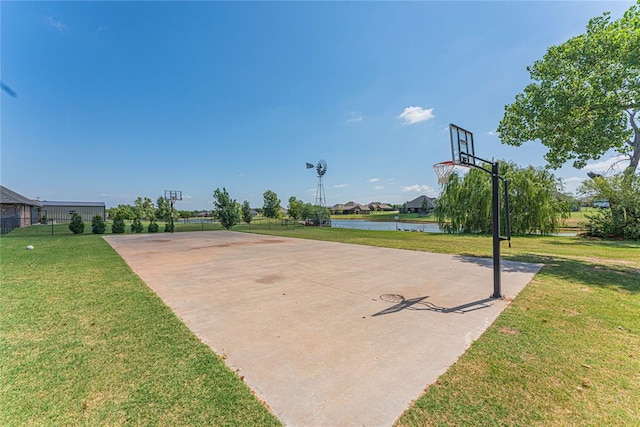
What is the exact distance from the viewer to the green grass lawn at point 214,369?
179 centimetres

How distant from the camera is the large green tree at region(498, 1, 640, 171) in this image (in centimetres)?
721

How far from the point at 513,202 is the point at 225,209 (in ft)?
69.7

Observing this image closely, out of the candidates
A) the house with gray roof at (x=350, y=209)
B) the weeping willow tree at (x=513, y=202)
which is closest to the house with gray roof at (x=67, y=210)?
the weeping willow tree at (x=513, y=202)

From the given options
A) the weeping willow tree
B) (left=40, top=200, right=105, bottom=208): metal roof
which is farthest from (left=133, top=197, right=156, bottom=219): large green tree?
the weeping willow tree

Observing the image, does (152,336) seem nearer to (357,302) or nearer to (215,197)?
(357,302)

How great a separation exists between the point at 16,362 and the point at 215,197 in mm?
21417

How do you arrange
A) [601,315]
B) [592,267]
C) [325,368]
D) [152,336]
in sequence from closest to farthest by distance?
1. [325,368]
2. [152,336]
3. [601,315]
4. [592,267]

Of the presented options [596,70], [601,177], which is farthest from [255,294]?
[601,177]

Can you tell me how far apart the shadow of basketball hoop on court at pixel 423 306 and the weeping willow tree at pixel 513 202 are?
14.1 meters

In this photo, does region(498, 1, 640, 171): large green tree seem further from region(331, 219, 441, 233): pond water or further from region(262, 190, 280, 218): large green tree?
region(262, 190, 280, 218): large green tree

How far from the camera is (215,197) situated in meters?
22.7

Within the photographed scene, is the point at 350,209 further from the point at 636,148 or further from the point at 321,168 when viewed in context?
the point at 636,148

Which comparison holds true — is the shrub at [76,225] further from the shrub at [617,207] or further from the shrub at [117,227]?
the shrub at [617,207]

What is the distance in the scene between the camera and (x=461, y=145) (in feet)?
16.7
